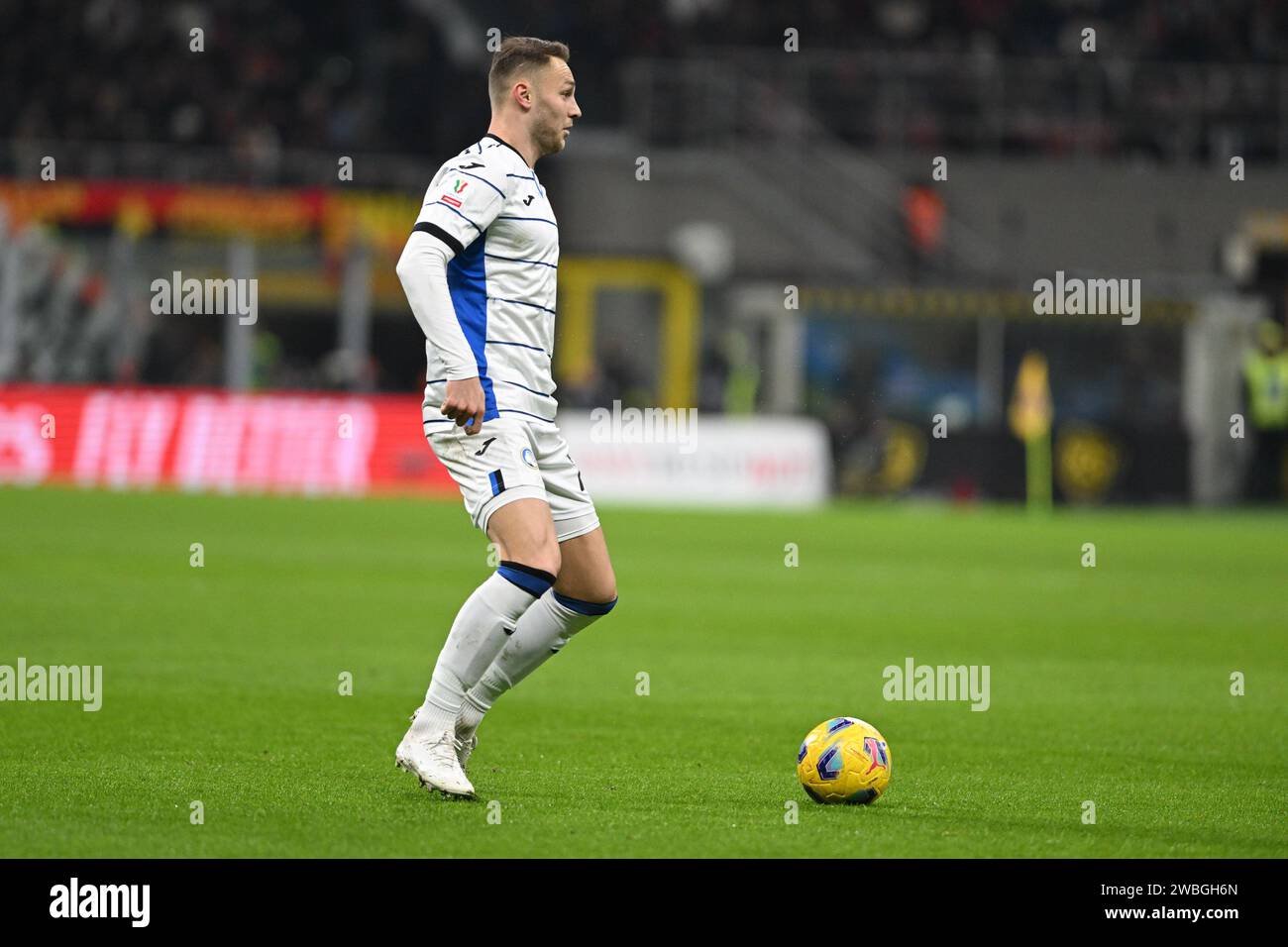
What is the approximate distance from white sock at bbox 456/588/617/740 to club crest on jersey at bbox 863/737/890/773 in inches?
38.5

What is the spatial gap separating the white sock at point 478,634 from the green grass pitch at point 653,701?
0.32 m

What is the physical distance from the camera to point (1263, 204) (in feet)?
111

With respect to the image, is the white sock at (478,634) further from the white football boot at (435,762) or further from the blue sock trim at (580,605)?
the blue sock trim at (580,605)

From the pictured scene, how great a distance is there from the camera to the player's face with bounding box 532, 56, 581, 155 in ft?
22.6

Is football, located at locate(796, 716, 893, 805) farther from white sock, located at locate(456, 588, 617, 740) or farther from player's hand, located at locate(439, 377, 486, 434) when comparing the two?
player's hand, located at locate(439, 377, 486, 434)

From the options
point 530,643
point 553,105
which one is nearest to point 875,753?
point 530,643

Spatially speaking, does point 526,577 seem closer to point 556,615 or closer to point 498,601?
point 498,601

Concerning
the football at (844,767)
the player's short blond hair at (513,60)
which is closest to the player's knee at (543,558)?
the football at (844,767)

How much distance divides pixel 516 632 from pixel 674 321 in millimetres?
26404

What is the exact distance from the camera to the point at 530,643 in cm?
697

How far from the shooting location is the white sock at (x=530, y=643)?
6879mm

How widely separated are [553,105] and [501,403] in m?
1.05
